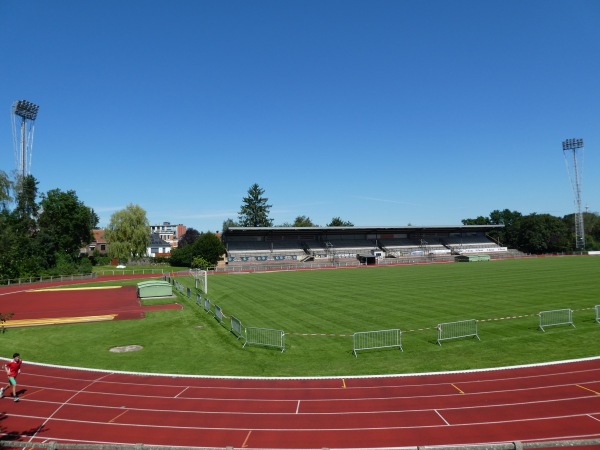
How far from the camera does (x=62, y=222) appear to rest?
6919 cm

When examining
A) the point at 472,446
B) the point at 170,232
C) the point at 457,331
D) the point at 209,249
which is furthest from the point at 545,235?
the point at 170,232

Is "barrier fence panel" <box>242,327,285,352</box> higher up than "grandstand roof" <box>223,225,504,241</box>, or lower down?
lower down

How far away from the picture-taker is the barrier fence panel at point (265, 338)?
19114 mm

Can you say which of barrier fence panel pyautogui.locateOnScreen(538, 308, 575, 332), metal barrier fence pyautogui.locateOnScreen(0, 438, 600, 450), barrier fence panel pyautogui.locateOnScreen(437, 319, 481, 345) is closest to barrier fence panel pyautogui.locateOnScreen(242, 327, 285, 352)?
barrier fence panel pyautogui.locateOnScreen(437, 319, 481, 345)

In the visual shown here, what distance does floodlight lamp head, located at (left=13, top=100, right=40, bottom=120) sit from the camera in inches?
2800

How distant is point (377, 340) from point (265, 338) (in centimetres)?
560

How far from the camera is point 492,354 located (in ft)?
55.7

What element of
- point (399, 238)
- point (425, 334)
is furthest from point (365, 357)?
point (399, 238)

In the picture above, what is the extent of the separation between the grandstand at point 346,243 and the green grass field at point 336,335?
46.6 meters

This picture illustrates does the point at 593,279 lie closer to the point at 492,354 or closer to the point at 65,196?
the point at 492,354

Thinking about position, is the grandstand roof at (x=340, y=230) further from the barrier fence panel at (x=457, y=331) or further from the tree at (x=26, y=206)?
the barrier fence panel at (x=457, y=331)

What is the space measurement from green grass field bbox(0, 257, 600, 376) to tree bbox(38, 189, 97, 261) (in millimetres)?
46457

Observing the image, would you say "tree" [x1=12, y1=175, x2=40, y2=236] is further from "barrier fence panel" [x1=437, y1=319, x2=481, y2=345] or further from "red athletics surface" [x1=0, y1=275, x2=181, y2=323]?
"barrier fence panel" [x1=437, y1=319, x2=481, y2=345]

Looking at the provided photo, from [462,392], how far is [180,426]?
897 cm
